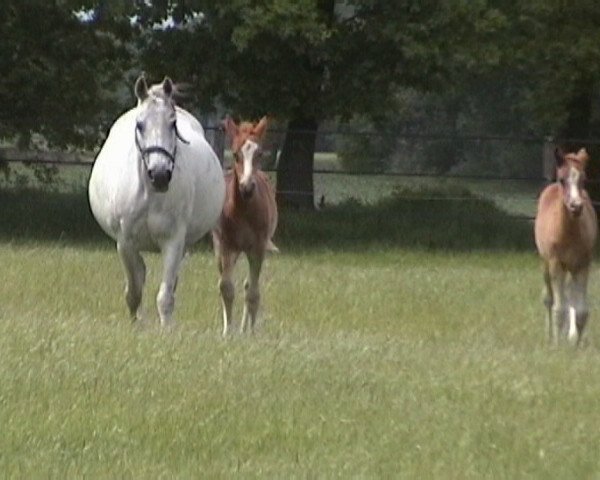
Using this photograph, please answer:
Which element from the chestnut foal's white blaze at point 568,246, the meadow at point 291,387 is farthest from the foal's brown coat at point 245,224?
the chestnut foal's white blaze at point 568,246

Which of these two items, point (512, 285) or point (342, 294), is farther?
point (512, 285)

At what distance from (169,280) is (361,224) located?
17.0 metres

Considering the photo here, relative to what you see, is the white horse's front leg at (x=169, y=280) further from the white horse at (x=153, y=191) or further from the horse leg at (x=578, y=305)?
the horse leg at (x=578, y=305)

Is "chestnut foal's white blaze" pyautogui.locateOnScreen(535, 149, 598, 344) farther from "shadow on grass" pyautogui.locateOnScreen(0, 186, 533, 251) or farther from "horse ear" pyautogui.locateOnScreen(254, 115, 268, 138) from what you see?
"shadow on grass" pyautogui.locateOnScreen(0, 186, 533, 251)

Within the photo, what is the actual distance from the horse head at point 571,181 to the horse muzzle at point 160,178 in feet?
12.5

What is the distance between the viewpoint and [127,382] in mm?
10211

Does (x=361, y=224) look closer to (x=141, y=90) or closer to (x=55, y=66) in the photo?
(x=55, y=66)

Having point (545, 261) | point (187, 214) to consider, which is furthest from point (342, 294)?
point (187, 214)

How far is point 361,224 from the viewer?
30.5 meters

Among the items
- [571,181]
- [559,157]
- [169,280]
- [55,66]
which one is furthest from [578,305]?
[55,66]

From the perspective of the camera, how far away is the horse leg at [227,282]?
15172 millimetres

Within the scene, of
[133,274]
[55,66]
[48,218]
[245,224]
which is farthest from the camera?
[55,66]

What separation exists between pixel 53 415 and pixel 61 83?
21385 millimetres

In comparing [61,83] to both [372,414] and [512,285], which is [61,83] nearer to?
[512,285]
